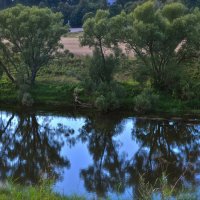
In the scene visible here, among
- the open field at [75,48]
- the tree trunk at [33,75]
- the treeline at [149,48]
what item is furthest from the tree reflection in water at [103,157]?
the open field at [75,48]

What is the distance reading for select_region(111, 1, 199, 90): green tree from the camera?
2980cm

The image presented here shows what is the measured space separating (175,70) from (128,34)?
14.1ft

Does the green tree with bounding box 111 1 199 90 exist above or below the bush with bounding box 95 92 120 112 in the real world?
above

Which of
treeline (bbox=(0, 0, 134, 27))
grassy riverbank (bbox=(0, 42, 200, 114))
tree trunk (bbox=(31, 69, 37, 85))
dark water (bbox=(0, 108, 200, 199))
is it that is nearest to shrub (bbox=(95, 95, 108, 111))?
grassy riverbank (bbox=(0, 42, 200, 114))

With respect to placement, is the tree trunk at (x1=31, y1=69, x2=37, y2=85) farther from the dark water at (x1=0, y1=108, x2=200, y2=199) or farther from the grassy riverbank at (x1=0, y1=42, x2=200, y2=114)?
the dark water at (x1=0, y1=108, x2=200, y2=199)

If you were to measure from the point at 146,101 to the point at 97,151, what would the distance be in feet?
24.8

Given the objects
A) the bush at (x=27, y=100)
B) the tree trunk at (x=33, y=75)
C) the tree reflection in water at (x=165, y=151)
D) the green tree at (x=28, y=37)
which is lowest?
the tree reflection in water at (x=165, y=151)

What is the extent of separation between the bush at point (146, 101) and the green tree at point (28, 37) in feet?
26.3

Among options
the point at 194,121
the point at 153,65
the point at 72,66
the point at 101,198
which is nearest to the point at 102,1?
the point at 72,66

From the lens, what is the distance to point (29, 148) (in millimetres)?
23562

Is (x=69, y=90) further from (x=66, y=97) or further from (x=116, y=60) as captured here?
(x=116, y=60)

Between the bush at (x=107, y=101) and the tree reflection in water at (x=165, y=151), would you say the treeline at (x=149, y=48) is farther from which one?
the tree reflection in water at (x=165, y=151)

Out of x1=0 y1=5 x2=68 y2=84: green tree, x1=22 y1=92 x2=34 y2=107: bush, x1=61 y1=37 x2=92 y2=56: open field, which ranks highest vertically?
x1=0 y1=5 x2=68 y2=84: green tree

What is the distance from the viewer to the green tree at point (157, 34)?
29.8 metres
